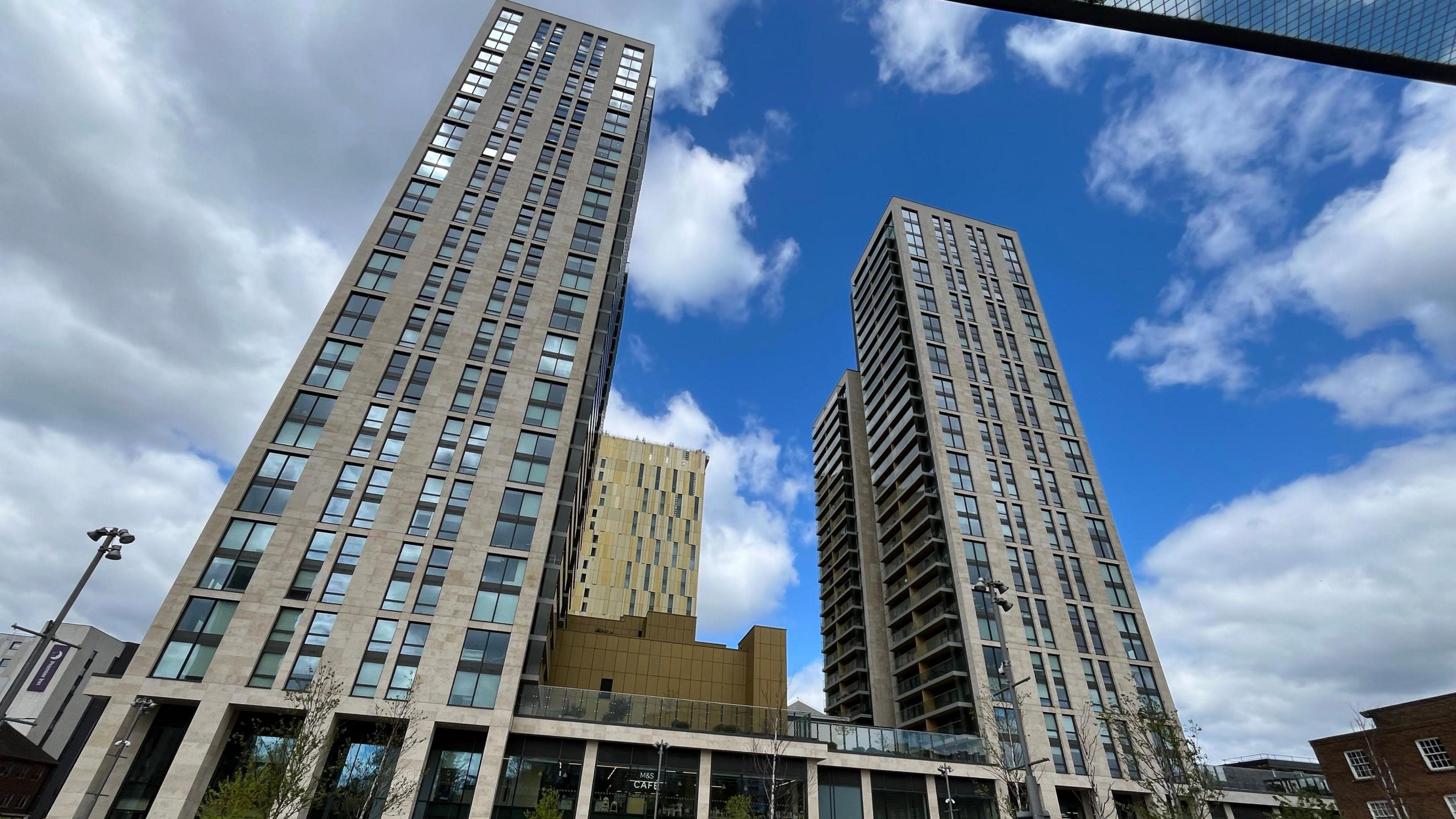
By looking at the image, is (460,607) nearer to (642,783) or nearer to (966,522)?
(642,783)

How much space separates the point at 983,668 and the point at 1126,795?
12595mm

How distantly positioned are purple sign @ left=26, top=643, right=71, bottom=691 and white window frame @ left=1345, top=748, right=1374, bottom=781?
6383cm

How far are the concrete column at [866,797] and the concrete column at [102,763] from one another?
40.0m

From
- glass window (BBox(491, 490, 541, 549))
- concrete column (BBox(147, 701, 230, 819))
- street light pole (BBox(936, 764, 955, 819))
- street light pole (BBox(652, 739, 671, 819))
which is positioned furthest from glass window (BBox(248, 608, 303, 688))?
street light pole (BBox(936, 764, 955, 819))

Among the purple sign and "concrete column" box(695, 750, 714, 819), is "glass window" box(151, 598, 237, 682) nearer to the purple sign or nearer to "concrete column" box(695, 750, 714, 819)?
the purple sign

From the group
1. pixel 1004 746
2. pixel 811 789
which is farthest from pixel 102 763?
pixel 1004 746

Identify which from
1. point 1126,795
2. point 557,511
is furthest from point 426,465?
point 1126,795

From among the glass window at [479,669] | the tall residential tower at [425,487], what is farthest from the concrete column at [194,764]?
the glass window at [479,669]

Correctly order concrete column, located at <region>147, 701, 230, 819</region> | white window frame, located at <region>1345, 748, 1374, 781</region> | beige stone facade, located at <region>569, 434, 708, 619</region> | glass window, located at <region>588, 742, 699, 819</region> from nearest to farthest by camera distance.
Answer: concrete column, located at <region>147, 701, 230, 819</region>, white window frame, located at <region>1345, 748, 1374, 781</region>, glass window, located at <region>588, 742, 699, 819</region>, beige stone facade, located at <region>569, 434, 708, 619</region>

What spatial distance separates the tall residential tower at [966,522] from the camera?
54844mm

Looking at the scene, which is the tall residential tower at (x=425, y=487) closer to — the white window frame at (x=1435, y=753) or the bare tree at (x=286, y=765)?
the bare tree at (x=286, y=765)

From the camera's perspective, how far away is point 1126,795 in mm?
50125

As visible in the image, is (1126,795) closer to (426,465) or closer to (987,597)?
(987,597)

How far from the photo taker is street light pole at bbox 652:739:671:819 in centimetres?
3656
